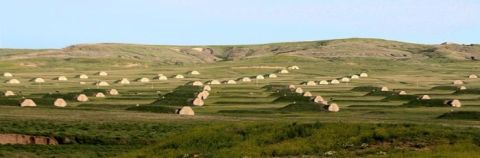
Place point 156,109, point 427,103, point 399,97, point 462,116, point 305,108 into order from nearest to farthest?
point 462,116, point 156,109, point 305,108, point 427,103, point 399,97

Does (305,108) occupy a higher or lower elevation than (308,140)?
lower

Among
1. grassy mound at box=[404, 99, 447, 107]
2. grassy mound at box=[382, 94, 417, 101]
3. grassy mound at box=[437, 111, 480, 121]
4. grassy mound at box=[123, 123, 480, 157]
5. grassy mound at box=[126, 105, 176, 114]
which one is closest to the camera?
grassy mound at box=[123, 123, 480, 157]

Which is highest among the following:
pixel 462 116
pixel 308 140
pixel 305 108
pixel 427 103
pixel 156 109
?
pixel 308 140

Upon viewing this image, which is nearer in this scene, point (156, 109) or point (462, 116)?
point (462, 116)

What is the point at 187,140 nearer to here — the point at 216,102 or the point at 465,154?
the point at 465,154

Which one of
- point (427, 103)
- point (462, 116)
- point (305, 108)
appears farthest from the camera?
point (427, 103)

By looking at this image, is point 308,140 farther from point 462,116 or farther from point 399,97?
point 399,97

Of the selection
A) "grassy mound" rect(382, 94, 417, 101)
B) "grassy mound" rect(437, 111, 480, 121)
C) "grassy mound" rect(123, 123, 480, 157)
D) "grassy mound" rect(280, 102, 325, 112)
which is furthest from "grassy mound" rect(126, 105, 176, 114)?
"grassy mound" rect(123, 123, 480, 157)

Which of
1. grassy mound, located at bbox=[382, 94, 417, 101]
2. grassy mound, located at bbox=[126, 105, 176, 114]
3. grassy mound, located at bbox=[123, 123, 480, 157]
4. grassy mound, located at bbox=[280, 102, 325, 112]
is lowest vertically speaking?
grassy mound, located at bbox=[382, 94, 417, 101]

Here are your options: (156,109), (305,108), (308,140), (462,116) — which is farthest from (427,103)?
(308,140)

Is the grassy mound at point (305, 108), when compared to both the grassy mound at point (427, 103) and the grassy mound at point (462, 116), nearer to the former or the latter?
the grassy mound at point (427, 103)

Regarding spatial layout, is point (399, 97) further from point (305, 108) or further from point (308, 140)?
point (308, 140)

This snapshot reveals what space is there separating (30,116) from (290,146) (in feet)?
117

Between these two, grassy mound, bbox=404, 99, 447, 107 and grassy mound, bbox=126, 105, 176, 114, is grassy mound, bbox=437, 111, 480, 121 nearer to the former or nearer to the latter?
grassy mound, bbox=404, 99, 447, 107
